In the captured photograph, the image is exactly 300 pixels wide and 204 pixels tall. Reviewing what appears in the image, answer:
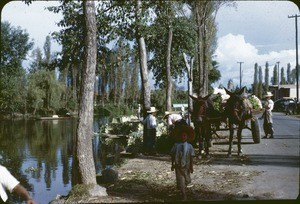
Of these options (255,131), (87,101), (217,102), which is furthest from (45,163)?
(87,101)

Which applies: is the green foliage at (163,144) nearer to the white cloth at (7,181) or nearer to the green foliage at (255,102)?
the green foliage at (255,102)

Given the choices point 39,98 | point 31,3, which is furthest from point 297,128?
point 39,98

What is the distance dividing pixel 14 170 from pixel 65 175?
7.76 ft

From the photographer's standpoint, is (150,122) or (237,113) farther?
(150,122)

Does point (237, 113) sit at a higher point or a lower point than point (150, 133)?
higher

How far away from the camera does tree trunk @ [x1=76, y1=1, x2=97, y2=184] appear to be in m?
7.76

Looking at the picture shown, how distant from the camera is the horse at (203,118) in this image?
9.88 m

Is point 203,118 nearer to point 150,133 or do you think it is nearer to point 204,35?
point 150,133

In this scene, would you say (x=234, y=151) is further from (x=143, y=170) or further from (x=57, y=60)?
(x=57, y=60)

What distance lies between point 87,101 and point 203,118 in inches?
142

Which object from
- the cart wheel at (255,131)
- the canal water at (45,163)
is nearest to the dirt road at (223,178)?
the cart wheel at (255,131)

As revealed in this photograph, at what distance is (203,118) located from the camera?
10047mm

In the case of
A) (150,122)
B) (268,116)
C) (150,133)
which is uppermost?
(268,116)

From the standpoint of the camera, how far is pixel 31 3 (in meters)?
7.79
